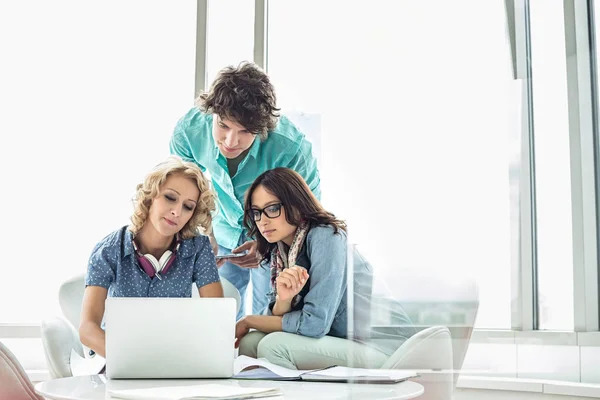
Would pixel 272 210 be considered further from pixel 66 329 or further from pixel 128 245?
pixel 66 329

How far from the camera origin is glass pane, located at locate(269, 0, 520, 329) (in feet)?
3.59

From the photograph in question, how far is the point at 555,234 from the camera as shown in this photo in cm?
129

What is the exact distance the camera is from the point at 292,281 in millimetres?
1513

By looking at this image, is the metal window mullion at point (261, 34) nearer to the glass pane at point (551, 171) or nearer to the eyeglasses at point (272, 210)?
the eyeglasses at point (272, 210)

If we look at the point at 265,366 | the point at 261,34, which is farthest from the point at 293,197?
the point at 261,34

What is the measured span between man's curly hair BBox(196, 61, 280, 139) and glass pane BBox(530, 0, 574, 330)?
2.46ft

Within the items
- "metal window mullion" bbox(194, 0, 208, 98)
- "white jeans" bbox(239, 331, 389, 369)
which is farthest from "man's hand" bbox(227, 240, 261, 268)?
"metal window mullion" bbox(194, 0, 208, 98)

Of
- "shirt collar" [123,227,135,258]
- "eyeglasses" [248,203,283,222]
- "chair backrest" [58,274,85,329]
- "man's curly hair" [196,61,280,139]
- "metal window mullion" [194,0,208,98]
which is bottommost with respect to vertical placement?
"chair backrest" [58,274,85,329]

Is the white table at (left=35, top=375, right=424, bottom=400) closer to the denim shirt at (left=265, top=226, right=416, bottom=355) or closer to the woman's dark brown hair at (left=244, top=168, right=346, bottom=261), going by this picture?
the denim shirt at (left=265, top=226, right=416, bottom=355)

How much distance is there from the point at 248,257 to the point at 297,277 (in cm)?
36

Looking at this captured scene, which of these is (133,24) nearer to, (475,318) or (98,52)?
(98,52)

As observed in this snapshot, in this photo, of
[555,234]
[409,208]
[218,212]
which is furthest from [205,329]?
[218,212]

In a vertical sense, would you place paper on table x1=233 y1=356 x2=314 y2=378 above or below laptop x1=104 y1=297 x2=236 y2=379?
below

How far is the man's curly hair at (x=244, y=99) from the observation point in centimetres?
182
